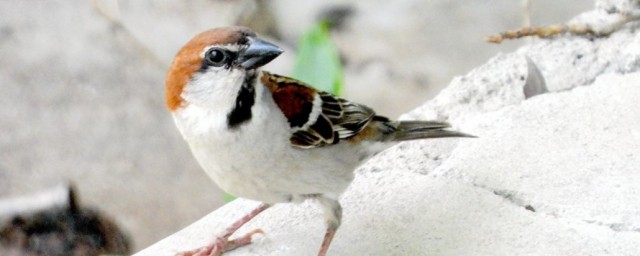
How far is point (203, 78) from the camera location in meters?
2.48

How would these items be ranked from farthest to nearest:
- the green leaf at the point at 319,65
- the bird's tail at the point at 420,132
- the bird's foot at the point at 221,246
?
the green leaf at the point at 319,65 → the bird's tail at the point at 420,132 → the bird's foot at the point at 221,246

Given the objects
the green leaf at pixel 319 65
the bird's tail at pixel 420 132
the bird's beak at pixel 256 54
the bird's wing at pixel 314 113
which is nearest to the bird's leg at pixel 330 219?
the bird's wing at pixel 314 113

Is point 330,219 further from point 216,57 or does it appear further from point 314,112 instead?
point 216,57

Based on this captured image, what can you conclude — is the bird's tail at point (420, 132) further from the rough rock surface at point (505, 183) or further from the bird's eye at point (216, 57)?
the bird's eye at point (216, 57)

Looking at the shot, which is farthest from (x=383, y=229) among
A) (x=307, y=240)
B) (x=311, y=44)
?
(x=311, y=44)

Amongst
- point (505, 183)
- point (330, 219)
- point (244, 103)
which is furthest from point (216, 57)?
point (505, 183)

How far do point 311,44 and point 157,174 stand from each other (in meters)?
1.16

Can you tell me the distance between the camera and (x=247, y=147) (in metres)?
2.52

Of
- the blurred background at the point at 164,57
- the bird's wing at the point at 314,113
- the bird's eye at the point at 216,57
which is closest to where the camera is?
the bird's eye at the point at 216,57

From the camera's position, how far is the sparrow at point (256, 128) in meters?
2.47

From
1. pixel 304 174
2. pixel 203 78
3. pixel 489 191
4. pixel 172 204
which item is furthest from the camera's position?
pixel 172 204

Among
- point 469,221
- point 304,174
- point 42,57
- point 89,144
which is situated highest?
point 42,57

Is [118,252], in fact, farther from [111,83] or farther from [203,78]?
[203,78]

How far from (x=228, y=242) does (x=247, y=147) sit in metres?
0.42
